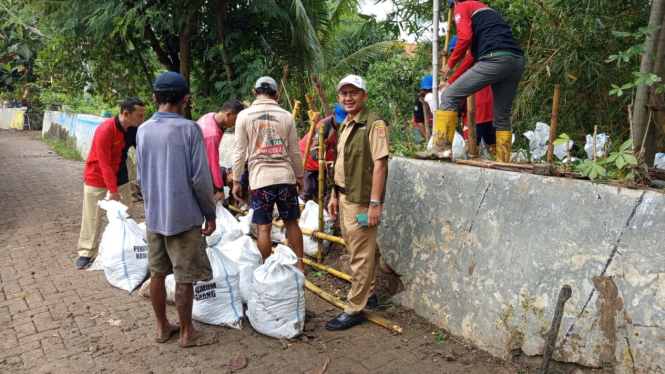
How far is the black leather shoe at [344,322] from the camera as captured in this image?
3698mm

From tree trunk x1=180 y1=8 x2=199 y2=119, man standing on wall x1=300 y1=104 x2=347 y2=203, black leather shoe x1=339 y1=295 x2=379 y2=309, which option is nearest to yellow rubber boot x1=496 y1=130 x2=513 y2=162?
man standing on wall x1=300 y1=104 x2=347 y2=203

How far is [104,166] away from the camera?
4871mm

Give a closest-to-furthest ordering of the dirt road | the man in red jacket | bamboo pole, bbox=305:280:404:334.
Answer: the dirt road < bamboo pole, bbox=305:280:404:334 < the man in red jacket

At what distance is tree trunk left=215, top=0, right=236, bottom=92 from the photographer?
27.1 feet

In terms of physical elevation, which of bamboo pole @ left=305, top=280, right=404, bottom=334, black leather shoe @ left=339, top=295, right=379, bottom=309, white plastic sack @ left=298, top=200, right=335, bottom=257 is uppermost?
white plastic sack @ left=298, top=200, right=335, bottom=257

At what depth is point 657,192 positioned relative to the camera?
8.38 feet

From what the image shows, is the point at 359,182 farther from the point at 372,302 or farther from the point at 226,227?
the point at 226,227

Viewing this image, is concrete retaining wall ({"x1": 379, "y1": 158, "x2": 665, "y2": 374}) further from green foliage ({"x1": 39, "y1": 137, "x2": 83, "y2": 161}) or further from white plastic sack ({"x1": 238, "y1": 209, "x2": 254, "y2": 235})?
green foliage ({"x1": 39, "y1": 137, "x2": 83, "y2": 161})

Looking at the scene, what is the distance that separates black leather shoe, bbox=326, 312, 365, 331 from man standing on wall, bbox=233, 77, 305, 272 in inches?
29.5

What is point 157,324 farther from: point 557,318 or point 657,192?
point 657,192

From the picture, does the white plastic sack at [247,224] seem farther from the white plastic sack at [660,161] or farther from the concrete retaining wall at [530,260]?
the white plastic sack at [660,161]

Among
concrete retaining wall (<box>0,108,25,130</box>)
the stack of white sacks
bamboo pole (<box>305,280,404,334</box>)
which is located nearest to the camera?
the stack of white sacks

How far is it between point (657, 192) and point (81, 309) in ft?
13.5

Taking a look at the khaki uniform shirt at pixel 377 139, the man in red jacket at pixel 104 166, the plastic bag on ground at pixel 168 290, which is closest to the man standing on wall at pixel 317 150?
the khaki uniform shirt at pixel 377 139
